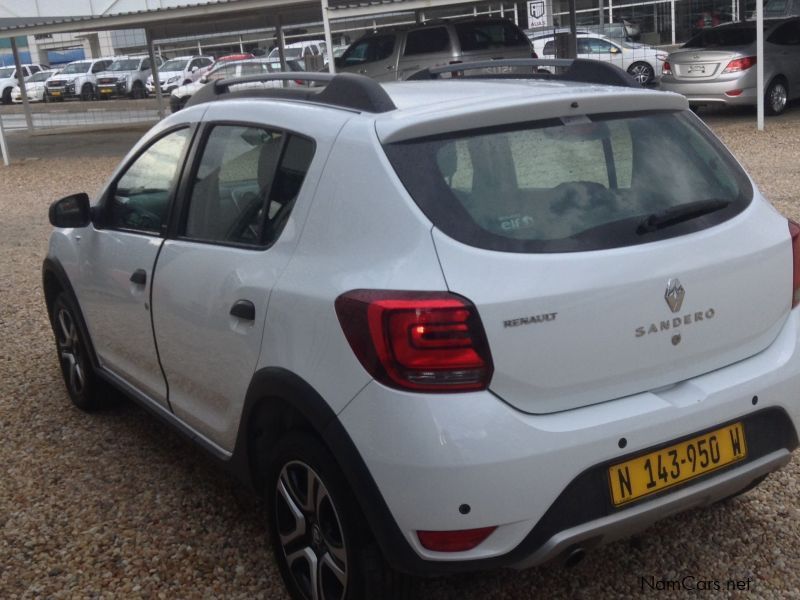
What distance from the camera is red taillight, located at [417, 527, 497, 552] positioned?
253 centimetres

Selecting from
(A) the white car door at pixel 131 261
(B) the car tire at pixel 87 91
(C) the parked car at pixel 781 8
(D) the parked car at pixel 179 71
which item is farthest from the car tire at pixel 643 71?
(A) the white car door at pixel 131 261

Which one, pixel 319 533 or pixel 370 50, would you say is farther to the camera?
pixel 370 50

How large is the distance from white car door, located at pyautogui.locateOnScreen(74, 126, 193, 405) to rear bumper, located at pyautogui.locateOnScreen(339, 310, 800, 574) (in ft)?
5.09

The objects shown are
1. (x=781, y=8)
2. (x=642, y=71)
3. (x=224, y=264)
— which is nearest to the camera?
(x=224, y=264)

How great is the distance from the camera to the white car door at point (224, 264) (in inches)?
122

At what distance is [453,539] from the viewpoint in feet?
8.35

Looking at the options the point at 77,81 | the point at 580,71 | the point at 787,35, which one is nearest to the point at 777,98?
the point at 787,35

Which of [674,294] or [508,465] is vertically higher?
[674,294]

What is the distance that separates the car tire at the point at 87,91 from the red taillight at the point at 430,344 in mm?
38058

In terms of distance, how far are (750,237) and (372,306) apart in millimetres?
1197

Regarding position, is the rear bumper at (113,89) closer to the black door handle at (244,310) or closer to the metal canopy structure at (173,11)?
the metal canopy structure at (173,11)

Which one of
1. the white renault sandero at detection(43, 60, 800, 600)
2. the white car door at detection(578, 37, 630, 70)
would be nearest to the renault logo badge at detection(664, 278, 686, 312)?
the white renault sandero at detection(43, 60, 800, 600)

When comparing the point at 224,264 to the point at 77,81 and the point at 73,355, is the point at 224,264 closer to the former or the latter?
the point at 73,355

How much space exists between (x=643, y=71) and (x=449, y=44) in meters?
8.94
